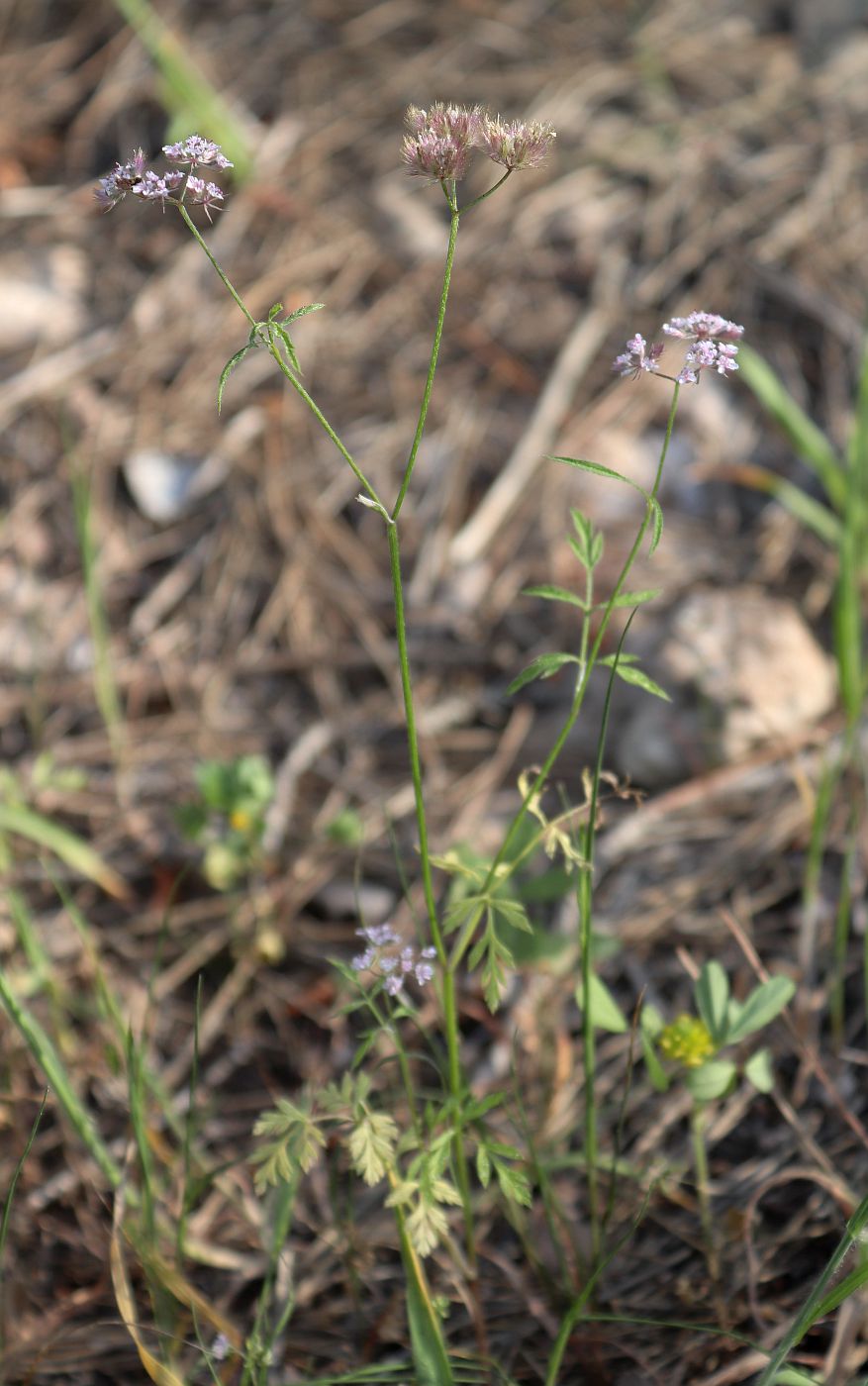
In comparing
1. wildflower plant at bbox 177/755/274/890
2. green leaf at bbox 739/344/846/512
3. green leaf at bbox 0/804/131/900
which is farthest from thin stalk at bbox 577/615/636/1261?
green leaf at bbox 739/344/846/512

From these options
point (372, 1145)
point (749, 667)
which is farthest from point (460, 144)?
point (749, 667)

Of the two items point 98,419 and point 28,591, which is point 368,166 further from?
point 28,591

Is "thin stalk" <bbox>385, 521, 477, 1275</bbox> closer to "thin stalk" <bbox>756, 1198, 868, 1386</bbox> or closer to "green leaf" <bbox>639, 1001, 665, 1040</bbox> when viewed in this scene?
"green leaf" <bbox>639, 1001, 665, 1040</bbox>

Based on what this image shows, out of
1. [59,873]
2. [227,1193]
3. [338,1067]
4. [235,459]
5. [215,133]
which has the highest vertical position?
[215,133]

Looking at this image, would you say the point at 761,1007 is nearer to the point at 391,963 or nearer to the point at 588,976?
the point at 588,976

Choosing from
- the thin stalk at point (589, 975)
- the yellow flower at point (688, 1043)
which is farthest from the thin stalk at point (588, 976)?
the yellow flower at point (688, 1043)

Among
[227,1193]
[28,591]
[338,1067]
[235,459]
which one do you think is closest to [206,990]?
[338,1067]

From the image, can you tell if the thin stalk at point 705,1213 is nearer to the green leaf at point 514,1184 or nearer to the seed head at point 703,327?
the green leaf at point 514,1184
